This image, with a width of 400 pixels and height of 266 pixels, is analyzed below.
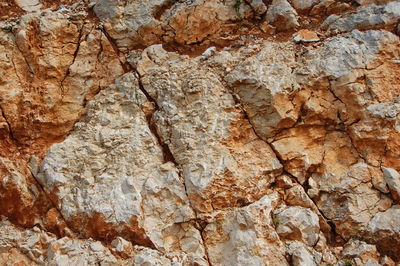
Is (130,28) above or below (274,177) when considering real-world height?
above

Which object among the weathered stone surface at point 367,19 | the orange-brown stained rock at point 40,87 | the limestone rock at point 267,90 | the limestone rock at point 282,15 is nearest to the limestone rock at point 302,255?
the limestone rock at point 267,90

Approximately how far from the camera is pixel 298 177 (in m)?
6.24

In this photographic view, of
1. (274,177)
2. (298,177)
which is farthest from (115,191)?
(298,177)

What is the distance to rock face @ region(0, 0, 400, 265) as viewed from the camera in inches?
228

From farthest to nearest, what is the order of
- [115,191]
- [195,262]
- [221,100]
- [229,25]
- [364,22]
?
[229,25] → [364,22] → [221,100] → [115,191] → [195,262]

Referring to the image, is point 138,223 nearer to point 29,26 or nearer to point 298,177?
point 298,177

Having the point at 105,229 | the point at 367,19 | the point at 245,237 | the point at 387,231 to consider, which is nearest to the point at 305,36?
the point at 367,19

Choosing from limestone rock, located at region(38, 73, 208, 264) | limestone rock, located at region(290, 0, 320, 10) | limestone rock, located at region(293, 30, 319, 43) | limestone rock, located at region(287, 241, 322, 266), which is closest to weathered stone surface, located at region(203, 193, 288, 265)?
limestone rock, located at region(287, 241, 322, 266)

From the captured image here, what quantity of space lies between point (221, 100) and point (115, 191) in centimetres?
238

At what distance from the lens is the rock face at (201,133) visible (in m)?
5.80

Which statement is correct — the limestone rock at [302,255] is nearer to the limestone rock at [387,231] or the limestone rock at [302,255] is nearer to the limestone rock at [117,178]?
the limestone rock at [387,231]

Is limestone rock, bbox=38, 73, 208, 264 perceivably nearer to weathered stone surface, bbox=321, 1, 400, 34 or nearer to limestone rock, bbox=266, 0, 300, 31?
limestone rock, bbox=266, 0, 300, 31

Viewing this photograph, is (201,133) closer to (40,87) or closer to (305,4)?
(40,87)

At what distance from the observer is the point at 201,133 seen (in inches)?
253
